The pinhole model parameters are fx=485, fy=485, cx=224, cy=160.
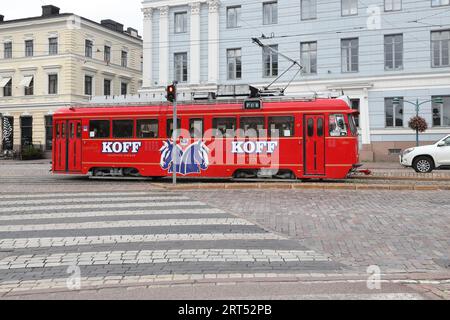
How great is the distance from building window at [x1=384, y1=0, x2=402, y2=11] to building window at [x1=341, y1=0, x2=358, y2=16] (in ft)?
6.18

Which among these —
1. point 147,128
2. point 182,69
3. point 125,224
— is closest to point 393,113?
point 182,69

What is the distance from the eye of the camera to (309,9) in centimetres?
3325

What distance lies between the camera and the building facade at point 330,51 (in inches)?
1200

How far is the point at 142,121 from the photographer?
1867cm

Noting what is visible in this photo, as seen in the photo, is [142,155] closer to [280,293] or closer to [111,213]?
[111,213]

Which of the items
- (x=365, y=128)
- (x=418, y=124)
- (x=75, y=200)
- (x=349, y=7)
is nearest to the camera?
(x=75, y=200)

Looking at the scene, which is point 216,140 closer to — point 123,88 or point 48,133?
point 48,133

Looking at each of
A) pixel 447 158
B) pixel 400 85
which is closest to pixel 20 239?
pixel 447 158

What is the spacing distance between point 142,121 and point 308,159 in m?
6.52

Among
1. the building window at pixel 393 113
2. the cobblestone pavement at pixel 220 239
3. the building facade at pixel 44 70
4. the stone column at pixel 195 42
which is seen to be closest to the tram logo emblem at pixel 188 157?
the cobblestone pavement at pixel 220 239

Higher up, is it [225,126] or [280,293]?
[225,126]

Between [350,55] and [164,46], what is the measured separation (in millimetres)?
13627

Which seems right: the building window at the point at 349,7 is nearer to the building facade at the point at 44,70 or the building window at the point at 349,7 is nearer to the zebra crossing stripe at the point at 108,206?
the building facade at the point at 44,70

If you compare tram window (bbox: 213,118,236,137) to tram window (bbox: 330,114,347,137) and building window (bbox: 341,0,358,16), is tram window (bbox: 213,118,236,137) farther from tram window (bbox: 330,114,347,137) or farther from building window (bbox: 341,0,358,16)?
building window (bbox: 341,0,358,16)
